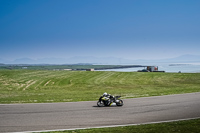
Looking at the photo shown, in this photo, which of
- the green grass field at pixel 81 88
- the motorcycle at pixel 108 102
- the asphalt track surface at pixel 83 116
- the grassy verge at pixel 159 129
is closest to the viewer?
the grassy verge at pixel 159 129

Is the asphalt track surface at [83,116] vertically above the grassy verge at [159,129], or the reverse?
the grassy verge at [159,129]

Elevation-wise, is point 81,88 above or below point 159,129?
below

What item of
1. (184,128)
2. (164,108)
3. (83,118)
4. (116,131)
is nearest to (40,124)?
(83,118)

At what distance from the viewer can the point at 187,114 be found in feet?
44.1

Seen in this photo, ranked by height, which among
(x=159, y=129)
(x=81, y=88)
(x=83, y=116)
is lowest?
(x=81, y=88)

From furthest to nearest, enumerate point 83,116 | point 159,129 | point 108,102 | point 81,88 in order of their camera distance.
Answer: point 81,88 → point 108,102 → point 83,116 → point 159,129

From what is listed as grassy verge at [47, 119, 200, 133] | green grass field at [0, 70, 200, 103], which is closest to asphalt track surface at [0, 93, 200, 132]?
grassy verge at [47, 119, 200, 133]

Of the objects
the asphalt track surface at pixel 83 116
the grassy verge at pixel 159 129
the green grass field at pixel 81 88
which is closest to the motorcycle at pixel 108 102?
the asphalt track surface at pixel 83 116

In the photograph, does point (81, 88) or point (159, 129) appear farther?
point (81, 88)

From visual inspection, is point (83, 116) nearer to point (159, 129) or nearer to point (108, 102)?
point (108, 102)

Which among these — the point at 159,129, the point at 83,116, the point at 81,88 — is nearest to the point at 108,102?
the point at 83,116

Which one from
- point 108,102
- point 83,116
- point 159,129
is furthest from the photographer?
point 108,102

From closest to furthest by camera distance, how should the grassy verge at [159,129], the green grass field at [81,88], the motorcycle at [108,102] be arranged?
the grassy verge at [159,129], the motorcycle at [108,102], the green grass field at [81,88]

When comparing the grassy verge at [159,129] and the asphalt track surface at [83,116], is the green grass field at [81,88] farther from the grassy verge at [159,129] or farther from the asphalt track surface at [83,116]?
the grassy verge at [159,129]
